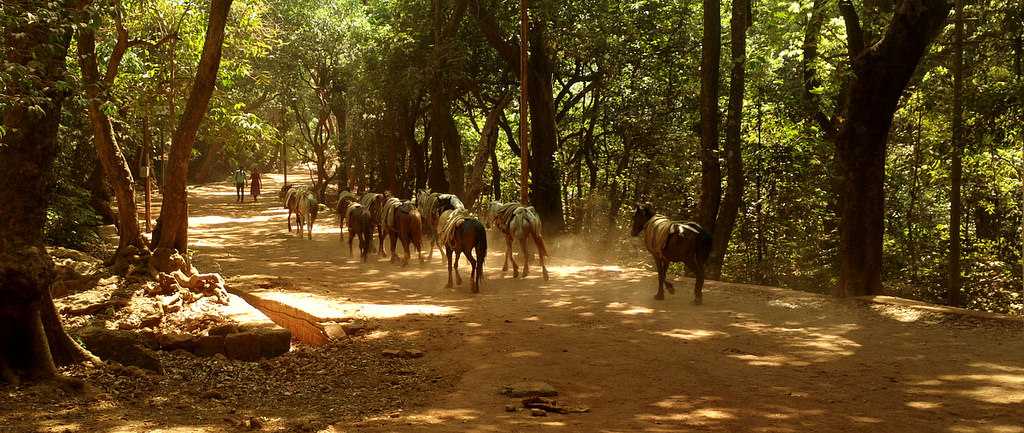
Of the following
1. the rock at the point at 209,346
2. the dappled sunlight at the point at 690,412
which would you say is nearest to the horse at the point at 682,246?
the dappled sunlight at the point at 690,412

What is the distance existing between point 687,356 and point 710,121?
8602mm

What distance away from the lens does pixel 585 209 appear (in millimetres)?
26469

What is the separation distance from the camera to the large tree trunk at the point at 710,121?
52.8 ft

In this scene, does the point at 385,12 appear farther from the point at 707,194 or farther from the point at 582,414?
the point at 582,414

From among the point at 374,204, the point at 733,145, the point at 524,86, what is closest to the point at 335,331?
the point at 733,145

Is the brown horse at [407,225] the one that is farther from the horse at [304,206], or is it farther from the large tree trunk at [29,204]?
the large tree trunk at [29,204]

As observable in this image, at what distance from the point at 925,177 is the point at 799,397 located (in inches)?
647

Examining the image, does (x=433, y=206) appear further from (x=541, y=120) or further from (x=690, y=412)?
(x=690, y=412)

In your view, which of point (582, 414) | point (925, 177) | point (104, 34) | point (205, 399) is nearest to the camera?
point (582, 414)

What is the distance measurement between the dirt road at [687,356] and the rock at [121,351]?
2.82m

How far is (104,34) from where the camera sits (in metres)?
17.3

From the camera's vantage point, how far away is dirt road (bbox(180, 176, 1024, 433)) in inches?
255

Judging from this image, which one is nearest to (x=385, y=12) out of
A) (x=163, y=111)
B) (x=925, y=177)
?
(x=163, y=111)

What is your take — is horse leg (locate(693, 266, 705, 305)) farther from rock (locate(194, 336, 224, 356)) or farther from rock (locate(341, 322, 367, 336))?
rock (locate(194, 336, 224, 356))
